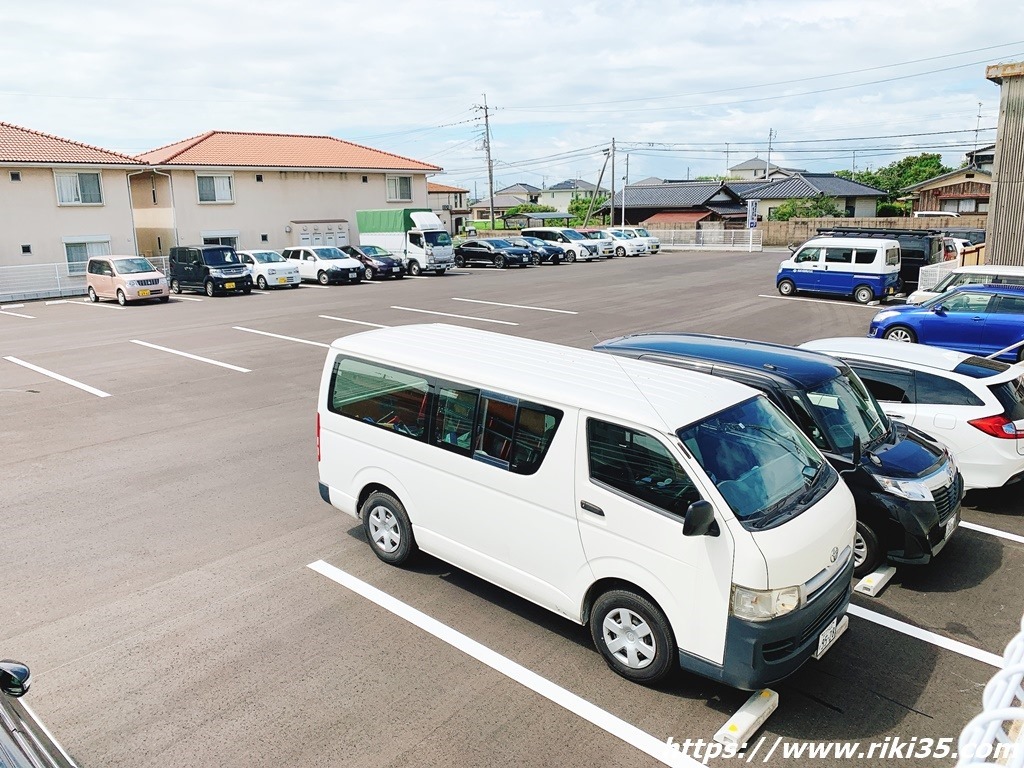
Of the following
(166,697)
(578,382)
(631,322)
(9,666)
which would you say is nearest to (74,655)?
(166,697)

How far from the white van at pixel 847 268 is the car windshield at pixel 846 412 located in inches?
716

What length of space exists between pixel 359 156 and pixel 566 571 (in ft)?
137

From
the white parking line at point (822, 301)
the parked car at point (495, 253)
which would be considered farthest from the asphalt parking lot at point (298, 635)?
the parked car at point (495, 253)

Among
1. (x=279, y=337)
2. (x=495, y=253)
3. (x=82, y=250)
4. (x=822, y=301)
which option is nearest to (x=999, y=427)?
(x=279, y=337)

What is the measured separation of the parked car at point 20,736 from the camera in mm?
2768

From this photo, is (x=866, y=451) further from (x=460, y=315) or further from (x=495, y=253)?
(x=495, y=253)

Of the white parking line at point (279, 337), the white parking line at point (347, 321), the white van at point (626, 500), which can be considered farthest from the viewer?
the white parking line at point (347, 321)

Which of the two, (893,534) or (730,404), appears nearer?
(730,404)

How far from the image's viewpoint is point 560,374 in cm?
543

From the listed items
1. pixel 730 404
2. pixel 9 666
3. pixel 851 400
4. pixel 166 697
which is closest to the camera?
pixel 9 666

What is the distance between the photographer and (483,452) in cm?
541

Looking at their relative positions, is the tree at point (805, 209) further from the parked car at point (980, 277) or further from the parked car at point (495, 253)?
the parked car at point (980, 277)

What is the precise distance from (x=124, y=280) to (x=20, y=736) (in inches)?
1032

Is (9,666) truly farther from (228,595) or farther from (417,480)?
(417,480)
